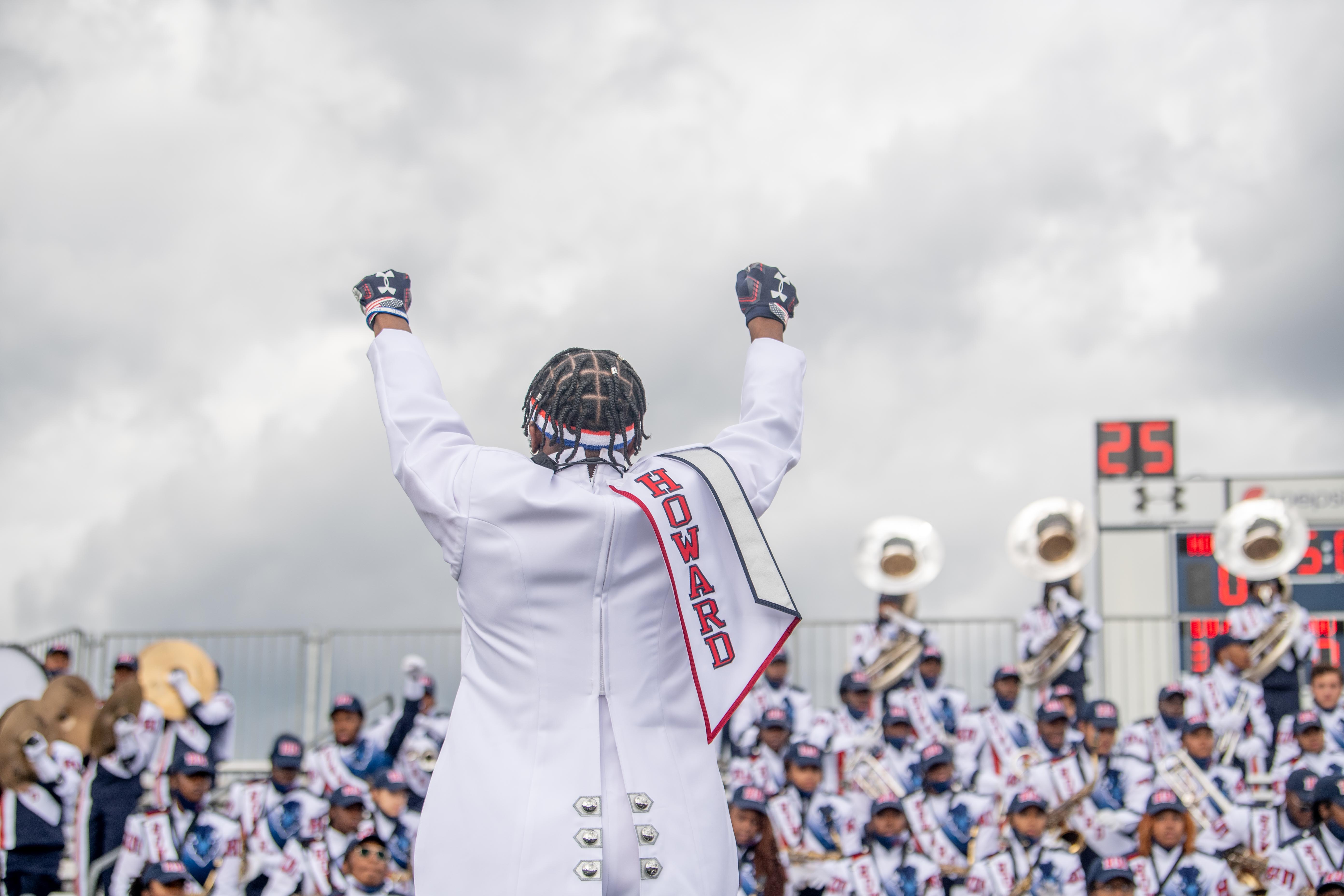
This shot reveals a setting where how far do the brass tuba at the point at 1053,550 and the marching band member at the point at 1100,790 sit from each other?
2348 millimetres

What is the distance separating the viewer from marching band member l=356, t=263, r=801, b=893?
8.46 ft

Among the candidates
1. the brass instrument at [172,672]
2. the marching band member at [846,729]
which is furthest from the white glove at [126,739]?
the marching band member at [846,729]

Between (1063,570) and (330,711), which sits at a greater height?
(1063,570)

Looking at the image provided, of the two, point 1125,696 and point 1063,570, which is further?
point 1125,696

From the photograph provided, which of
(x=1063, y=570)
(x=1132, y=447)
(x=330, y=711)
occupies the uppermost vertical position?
(x=1132, y=447)

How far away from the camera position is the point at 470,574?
2.70 meters

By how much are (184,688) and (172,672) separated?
0.85ft

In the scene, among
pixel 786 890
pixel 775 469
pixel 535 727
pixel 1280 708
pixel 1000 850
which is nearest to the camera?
pixel 535 727

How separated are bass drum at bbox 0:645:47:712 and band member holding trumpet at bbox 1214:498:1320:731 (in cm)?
1131

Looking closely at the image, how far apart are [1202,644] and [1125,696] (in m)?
1.11

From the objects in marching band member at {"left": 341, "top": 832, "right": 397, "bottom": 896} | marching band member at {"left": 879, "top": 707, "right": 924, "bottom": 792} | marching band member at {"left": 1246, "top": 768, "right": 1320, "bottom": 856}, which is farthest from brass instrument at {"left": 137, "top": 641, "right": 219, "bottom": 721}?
marching band member at {"left": 1246, "top": 768, "right": 1320, "bottom": 856}

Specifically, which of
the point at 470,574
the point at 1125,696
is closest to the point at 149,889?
the point at 470,574

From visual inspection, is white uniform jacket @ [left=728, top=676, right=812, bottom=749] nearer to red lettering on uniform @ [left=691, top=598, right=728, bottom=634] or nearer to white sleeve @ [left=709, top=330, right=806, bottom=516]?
white sleeve @ [left=709, top=330, right=806, bottom=516]

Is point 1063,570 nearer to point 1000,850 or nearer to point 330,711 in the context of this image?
point 1000,850
